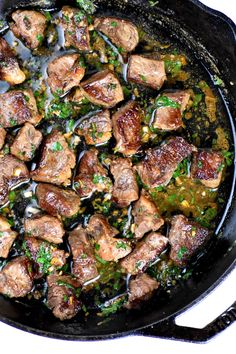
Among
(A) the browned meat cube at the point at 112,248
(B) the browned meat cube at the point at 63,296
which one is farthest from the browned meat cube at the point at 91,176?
(B) the browned meat cube at the point at 63,296

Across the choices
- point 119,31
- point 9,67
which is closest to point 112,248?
point 9,67

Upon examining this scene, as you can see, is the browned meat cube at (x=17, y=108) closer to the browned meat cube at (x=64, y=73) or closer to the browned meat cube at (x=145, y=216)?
the browned meat cube at (x=64, y=73)

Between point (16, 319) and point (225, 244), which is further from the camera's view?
point (225, 244)

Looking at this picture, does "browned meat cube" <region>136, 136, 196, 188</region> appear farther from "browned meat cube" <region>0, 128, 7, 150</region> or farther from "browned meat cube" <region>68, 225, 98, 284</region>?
"browned meat cube" <region>0, 128, 7, 150</region>

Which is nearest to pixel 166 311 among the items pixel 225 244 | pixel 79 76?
pixel 225 244

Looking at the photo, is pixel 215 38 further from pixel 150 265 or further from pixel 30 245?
pixel 30 245

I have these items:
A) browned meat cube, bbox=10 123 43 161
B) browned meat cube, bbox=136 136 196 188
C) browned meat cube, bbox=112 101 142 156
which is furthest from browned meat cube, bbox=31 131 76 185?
browned meat cube, bbox=136 136 196 188
